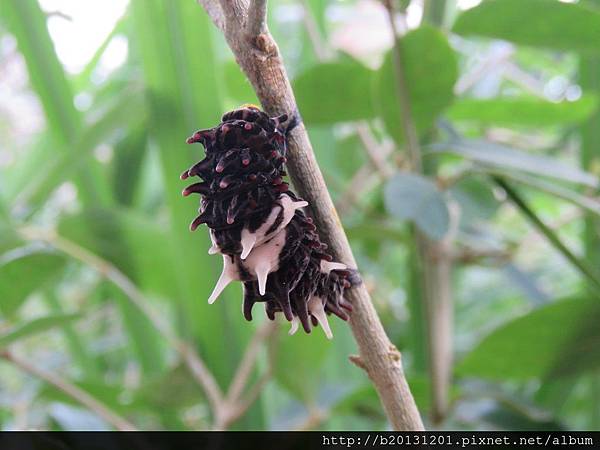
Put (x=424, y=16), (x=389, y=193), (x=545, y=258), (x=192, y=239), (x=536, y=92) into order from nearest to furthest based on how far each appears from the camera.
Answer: (x=389, y=193)
(x=424, y=16)
(x=192, y=239)
(x=536, y=92)
(x=545, y=258)

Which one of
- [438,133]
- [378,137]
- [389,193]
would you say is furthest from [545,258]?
[389,193]

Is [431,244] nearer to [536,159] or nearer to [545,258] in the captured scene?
[536,159]

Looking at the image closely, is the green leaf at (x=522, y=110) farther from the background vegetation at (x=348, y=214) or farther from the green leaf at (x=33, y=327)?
the green leaf at (x=33, y=327)

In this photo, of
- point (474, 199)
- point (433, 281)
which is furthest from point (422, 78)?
point (474, 199)

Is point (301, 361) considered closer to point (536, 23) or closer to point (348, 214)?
point (348, 214)

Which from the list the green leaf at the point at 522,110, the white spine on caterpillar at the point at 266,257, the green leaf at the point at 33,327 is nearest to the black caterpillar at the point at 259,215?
the white spine on caterpillar at the point at 266,257

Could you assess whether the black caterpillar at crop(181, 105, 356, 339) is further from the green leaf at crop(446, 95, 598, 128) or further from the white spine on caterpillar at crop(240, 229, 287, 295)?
the green leaf at crop(446, 95, 598, 128)
